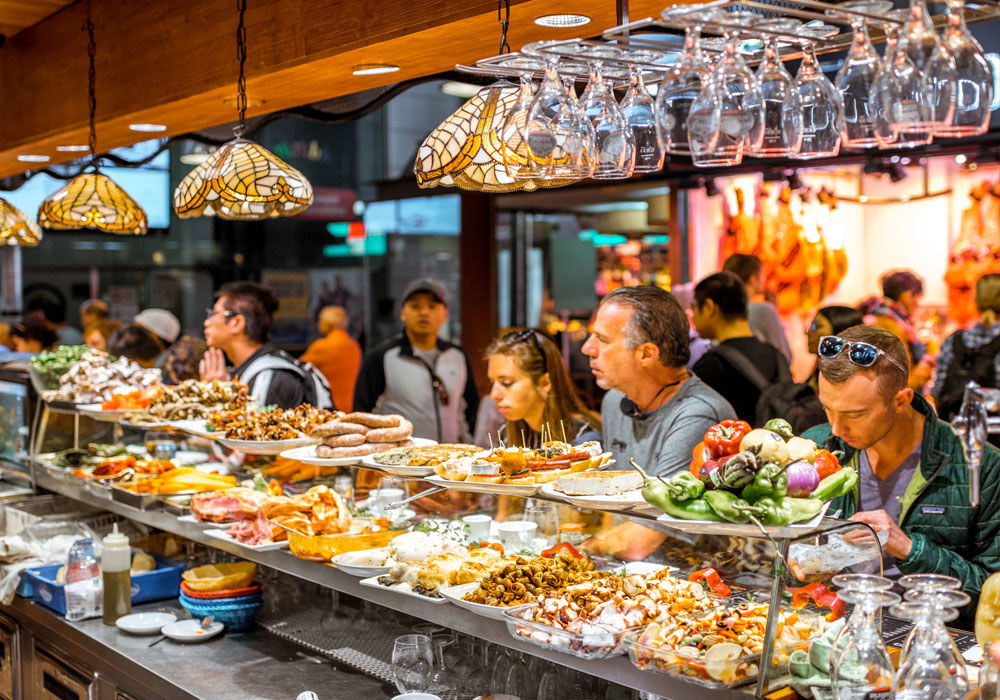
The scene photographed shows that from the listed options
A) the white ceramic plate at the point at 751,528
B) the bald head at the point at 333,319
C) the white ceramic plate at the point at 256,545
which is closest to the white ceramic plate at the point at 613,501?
the white ceramic plate at the point at 751,528

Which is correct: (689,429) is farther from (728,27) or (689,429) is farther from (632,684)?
(728,27)

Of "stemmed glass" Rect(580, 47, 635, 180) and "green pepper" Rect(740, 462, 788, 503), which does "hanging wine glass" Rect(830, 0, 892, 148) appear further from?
"green pepper" Rect(740, 462, 788, 503)

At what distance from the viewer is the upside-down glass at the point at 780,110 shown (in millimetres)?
1814

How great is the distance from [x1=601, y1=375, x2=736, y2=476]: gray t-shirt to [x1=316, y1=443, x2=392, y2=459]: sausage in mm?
859

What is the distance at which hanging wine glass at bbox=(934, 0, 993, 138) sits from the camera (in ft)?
5.31

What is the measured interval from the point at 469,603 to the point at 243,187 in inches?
60.9

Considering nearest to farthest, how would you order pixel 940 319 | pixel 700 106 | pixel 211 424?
1. pixel 700 106
2. pixel 211 424
3. pixel 940 319

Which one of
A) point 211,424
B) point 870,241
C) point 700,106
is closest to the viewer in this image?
point 700,106

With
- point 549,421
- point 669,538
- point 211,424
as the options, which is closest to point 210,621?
point 211,424

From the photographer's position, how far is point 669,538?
283cm

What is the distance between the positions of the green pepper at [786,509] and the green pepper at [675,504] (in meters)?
0.09

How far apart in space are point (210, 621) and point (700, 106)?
8.86 feet

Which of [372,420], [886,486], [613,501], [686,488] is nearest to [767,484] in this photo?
[686,488]

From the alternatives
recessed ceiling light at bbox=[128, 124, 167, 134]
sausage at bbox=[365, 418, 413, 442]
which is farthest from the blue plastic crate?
recessed ceiling light at bbox=[128, 124, 167, 134]
